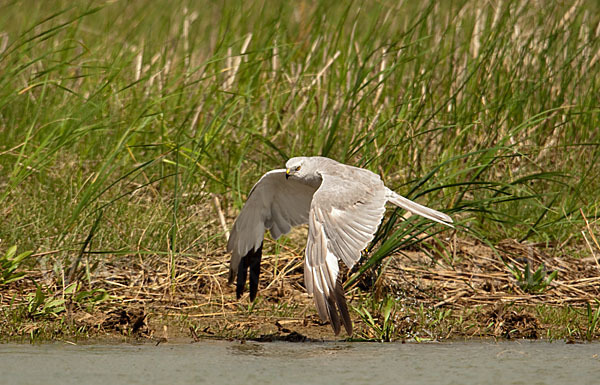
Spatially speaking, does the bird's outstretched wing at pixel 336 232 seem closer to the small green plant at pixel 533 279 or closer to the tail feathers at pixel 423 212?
the tail feathers at pixel 423 212

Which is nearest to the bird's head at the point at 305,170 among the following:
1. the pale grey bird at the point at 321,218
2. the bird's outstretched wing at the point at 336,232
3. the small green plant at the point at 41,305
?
the pale grey bird at the point at 321,218

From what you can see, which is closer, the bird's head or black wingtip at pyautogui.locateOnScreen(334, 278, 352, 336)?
black wingtip at pyautogui.locateOnScreen(334, 278, 352, 336)

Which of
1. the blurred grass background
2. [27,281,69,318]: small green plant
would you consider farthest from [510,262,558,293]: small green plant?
[27,281,69,318]: small green plant

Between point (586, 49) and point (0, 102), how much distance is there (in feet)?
15.3

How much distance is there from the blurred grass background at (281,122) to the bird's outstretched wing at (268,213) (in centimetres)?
35

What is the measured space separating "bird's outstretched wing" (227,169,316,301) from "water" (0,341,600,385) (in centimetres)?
88

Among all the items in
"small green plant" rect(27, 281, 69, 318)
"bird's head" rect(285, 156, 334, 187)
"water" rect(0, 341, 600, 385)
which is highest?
"bird's head" rect(285, 156, 334, 187)

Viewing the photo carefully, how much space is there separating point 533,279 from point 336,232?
1.57m

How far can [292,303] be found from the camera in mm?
5055

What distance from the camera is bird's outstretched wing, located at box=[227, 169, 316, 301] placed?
5.13 metres

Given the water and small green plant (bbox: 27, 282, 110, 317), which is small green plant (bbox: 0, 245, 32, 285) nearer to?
small green plant (bbox: 27, 282, 110, 317)

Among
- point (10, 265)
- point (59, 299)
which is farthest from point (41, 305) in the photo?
point (10, 265)

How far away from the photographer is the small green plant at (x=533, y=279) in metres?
5.23

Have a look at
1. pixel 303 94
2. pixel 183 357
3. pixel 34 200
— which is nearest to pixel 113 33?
pixel 303 94
